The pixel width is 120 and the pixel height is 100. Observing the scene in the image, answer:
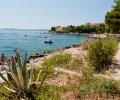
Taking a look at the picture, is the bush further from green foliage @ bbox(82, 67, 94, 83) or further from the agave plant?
the agave plant

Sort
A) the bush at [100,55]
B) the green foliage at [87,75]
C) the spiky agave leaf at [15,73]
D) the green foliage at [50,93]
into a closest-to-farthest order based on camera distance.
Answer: the spiky agave leaf at [15,73] → the green foliage at [50,93] → the green foliage at [87,75] → the bush at [100,55]

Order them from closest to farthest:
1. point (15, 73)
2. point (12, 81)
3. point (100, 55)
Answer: point (15, 73) < point (12, 81) < point (100, 55)

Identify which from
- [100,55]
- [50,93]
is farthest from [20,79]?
[100,55]

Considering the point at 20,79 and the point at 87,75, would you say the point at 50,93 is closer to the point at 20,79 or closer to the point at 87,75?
the point at 20,79

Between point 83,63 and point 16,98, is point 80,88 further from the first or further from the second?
point 83,63

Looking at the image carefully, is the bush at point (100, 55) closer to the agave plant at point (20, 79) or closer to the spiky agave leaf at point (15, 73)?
the agave plant at point (20, 79)

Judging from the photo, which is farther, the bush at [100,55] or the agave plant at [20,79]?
the bush at [100,55]

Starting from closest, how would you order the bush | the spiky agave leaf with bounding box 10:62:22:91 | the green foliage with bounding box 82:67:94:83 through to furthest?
the spiky agave leaf with bounding box 10:62:22:91 < the green foliage with bounding box 82:67:94:83 < the bush

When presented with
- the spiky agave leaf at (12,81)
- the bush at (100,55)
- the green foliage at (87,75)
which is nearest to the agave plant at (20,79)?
the spiky agave leaf at (12,81)

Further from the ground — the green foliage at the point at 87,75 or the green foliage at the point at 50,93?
the green foliage at the point at 87,75

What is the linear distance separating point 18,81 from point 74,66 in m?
8.22

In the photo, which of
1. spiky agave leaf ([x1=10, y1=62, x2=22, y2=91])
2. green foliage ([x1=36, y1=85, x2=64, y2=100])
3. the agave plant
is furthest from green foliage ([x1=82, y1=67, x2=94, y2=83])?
spiky agave leaf ([x1=10, y1=62, x2=22, y2=91])

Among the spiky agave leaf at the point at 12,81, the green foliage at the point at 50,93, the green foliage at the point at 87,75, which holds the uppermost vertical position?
the spiky agave leaf at the point at 12,81

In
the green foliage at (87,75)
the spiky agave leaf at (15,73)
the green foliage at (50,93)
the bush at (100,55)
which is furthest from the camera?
the bush at (100,55)
